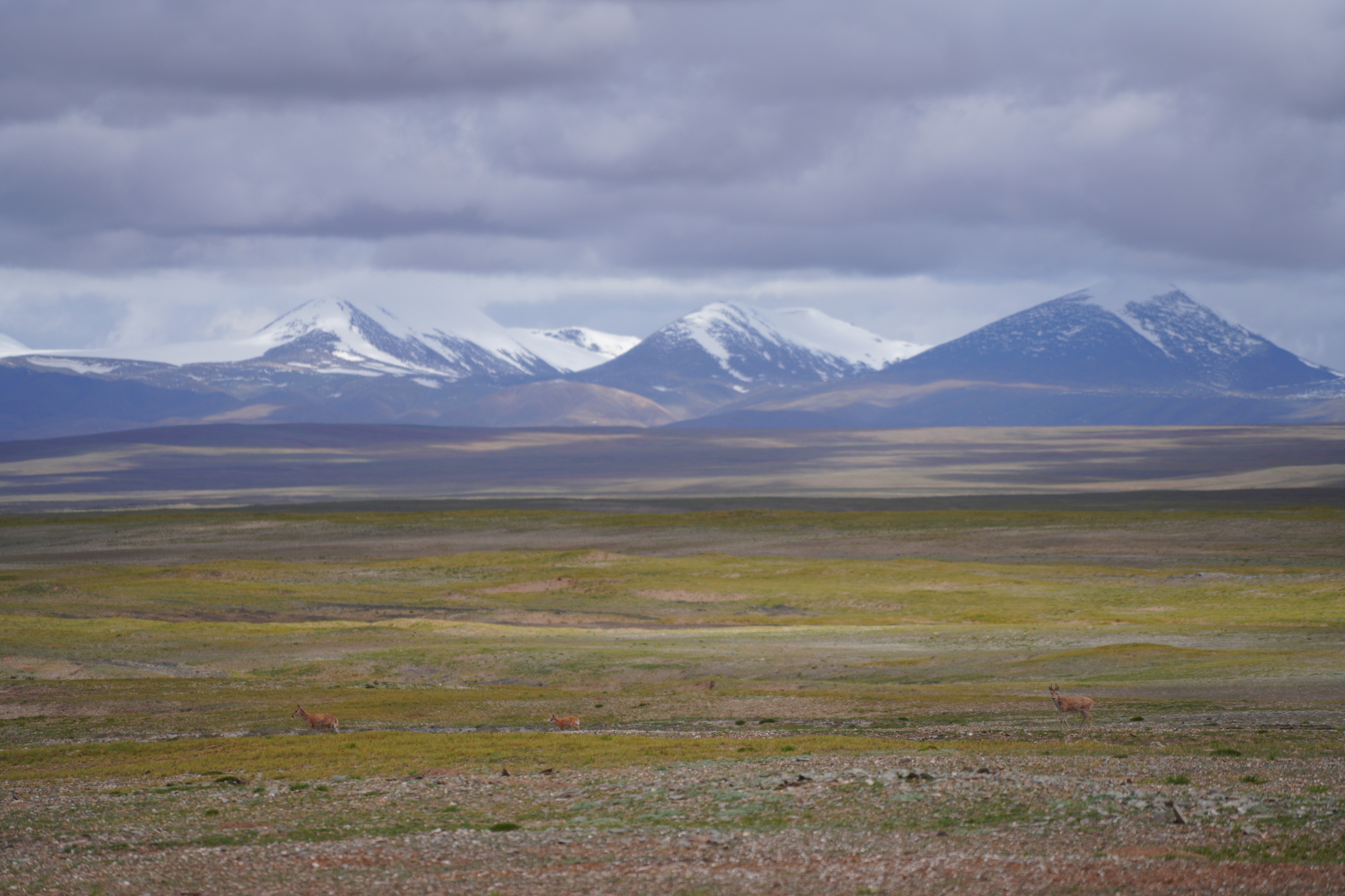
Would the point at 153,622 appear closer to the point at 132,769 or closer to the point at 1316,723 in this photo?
the point at 132,769

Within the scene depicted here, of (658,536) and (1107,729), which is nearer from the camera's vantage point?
(1107,729)

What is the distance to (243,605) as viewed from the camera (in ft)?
227

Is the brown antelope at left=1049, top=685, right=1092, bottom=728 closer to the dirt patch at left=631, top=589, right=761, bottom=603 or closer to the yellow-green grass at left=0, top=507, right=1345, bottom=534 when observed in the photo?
the dirt patch at left=631, top=589, right=761, bottom=603

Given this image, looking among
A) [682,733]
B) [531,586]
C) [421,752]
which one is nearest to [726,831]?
[421,752]

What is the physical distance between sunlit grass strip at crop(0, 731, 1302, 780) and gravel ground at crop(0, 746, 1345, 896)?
3.76 feet

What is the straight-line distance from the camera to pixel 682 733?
29.5m

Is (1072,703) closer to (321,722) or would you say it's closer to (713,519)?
(321,722)

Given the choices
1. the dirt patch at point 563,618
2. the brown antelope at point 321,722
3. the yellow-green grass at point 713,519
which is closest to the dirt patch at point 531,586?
the dirt patch at point 563,618

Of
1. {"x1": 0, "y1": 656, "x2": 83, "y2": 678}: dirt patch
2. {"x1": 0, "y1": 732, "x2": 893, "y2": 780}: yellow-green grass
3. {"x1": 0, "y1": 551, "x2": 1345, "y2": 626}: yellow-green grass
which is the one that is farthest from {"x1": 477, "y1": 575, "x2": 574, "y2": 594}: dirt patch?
{"x1": 0, "y1": 732, "x2": 893, "y2": 780}: yellow-green grass

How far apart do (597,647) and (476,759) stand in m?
24.8

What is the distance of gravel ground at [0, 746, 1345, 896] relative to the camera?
50.5ft

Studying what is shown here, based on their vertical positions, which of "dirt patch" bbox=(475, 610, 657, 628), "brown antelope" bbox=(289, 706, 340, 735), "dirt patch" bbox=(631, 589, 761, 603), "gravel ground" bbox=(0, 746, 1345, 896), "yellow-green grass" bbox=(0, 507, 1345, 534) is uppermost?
"gravel ground" bbox=(0, 746, 1345, 896)

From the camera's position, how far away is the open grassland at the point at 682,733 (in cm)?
1639

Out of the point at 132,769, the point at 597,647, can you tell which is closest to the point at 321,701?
the point at 132,769
